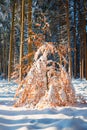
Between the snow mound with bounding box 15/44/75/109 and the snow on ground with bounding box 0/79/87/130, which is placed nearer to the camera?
the snow on ground with bounding box 0/79/87/130

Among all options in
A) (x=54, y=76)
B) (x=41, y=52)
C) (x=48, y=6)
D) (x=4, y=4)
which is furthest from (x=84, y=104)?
(x=4, y=4)

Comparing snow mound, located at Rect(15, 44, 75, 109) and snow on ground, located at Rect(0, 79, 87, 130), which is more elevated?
snow mound, located at Rect(15, 44, 75, 109)

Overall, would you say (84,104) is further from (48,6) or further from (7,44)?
(7,44)

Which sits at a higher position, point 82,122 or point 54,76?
point 54,76

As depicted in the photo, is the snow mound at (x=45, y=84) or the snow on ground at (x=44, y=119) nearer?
the snow on ground at (x=44, y=119)

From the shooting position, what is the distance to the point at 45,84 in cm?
756

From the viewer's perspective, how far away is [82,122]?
507 cm

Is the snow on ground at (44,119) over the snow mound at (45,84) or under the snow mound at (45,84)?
under

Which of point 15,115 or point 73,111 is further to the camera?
point 73,111

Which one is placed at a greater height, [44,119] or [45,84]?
[45,84]

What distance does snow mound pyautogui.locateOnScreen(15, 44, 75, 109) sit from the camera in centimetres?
738

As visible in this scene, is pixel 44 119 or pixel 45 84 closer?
Result: pixel 44 119

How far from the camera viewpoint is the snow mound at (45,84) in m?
7.38

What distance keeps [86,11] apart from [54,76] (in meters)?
15.6
